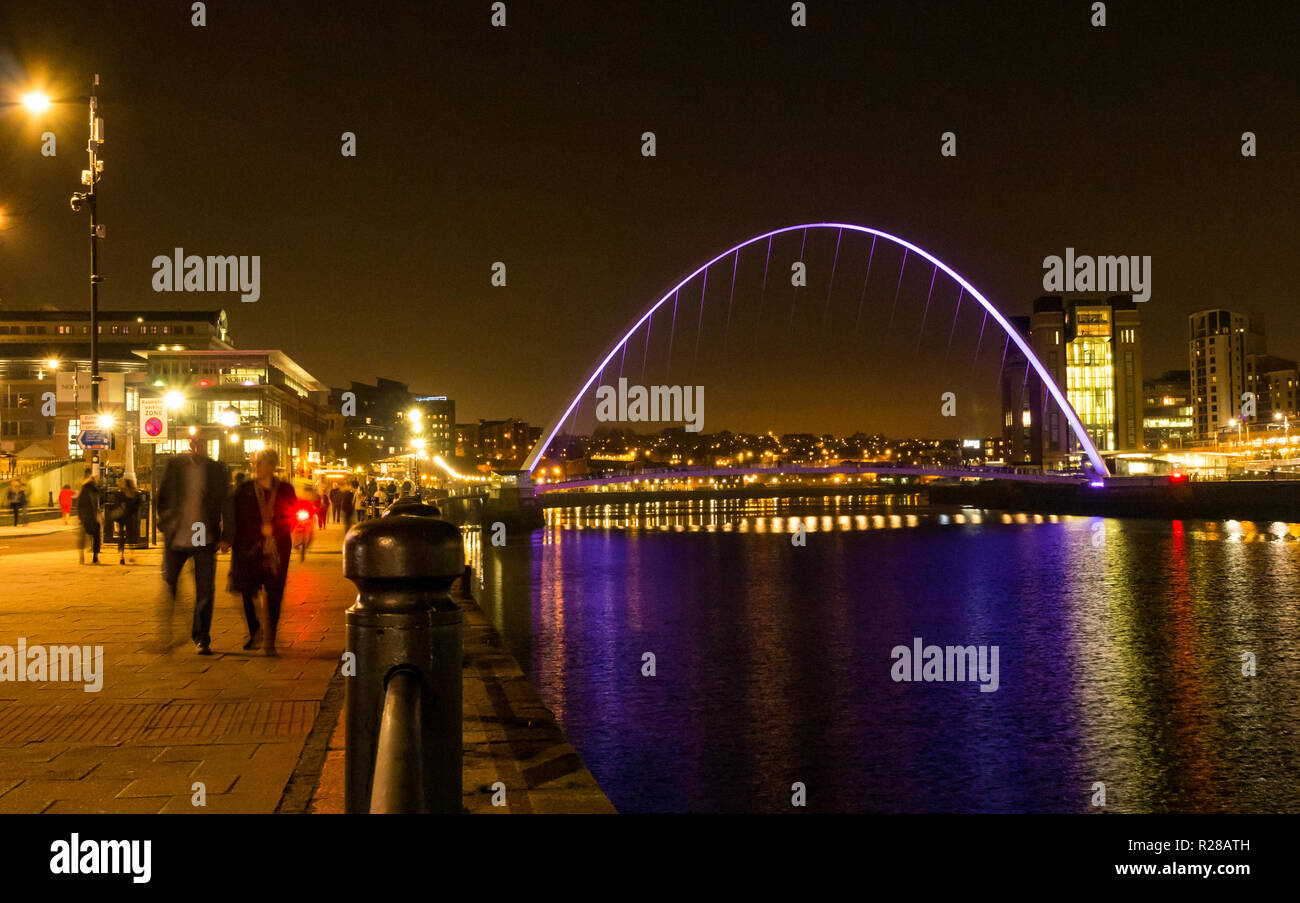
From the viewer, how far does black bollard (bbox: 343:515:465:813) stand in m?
3.11

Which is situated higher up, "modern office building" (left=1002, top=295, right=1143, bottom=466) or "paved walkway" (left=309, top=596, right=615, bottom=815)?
"modern office building" (left=1002, top=295, right=1143, bottom=466)

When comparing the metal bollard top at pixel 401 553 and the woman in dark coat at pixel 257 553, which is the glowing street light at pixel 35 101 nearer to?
the woman in dark coat at pixel 257 553

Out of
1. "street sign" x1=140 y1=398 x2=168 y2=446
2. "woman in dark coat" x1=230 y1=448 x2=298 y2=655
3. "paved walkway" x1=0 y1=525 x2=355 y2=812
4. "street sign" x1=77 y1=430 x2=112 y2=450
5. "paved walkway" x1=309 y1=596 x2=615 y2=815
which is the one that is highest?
"street sign" x1=140 y1=398 x2=168 y2=446

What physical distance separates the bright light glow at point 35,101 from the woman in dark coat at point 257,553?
28.7ft

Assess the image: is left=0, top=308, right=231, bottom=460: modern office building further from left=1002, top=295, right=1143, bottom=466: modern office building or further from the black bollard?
left=1002, top=295, right=1143, bottom=466: modern office building

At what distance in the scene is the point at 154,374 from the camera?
9012cm

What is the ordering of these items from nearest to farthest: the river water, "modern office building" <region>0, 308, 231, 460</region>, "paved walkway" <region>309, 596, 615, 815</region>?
"paved walkway" <region>309, 596, 615, 815</region> < the river water < "modern office building" <region>0, 308, 231, 460</region>

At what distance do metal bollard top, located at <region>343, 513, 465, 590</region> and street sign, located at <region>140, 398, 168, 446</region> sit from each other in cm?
2234

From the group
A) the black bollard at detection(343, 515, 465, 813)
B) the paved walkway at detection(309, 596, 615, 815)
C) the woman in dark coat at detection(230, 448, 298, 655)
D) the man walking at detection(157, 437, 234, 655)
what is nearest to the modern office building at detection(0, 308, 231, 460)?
the woman in dark coat at detection(230, 448, 298, 655)

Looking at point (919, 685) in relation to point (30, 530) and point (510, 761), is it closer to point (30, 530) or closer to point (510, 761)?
point (510, 761)

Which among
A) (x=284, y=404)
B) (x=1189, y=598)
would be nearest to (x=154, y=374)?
(x=284, y=404)

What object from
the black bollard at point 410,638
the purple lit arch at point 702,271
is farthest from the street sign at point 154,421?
the purple lit arch at point 702,271

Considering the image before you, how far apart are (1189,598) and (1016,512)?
3582 inches

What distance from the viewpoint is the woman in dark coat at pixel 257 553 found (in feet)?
36.3
